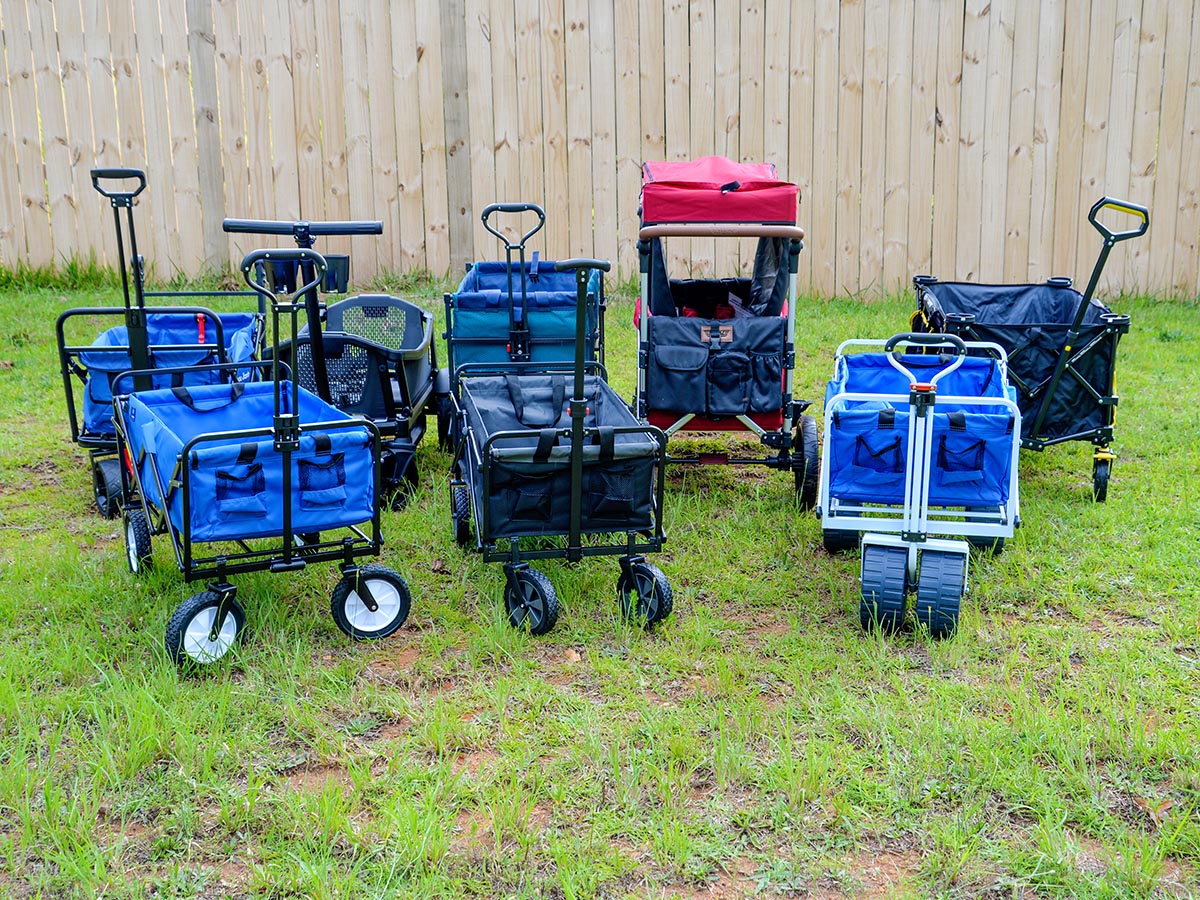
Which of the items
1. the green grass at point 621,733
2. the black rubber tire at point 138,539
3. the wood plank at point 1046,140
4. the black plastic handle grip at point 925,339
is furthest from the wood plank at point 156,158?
the wood plank at point 1046,140

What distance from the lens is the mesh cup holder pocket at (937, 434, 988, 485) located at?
426 cm

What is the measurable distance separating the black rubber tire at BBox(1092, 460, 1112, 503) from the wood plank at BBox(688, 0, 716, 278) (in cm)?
421

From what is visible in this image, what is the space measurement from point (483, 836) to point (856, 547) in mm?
2435

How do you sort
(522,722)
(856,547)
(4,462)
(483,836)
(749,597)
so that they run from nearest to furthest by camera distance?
(483,836) → (522,722) → (749,597) → (856,547) → (4,462)

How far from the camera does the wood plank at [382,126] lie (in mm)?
8555

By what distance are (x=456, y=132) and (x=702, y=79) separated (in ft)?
6.17

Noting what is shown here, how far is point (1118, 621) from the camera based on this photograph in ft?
13.6

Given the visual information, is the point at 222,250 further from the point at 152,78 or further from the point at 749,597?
the point at 749,597

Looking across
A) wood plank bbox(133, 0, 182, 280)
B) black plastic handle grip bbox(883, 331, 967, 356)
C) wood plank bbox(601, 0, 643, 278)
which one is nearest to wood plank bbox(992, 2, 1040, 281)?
wood plank bbox(601, 0, 643, 278)

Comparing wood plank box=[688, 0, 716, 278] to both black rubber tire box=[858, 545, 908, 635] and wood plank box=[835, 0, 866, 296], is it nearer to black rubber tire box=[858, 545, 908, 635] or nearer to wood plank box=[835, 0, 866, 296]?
wood plank box=[835, 0, 866, 296]

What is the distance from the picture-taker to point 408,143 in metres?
8.71

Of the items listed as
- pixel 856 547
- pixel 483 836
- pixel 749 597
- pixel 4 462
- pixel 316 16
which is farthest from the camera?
pixel 316 16

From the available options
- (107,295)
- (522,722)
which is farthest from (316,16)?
(522,722)

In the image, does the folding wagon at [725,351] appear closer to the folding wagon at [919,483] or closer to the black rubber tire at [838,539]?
the black rubber tire at [838,539]
